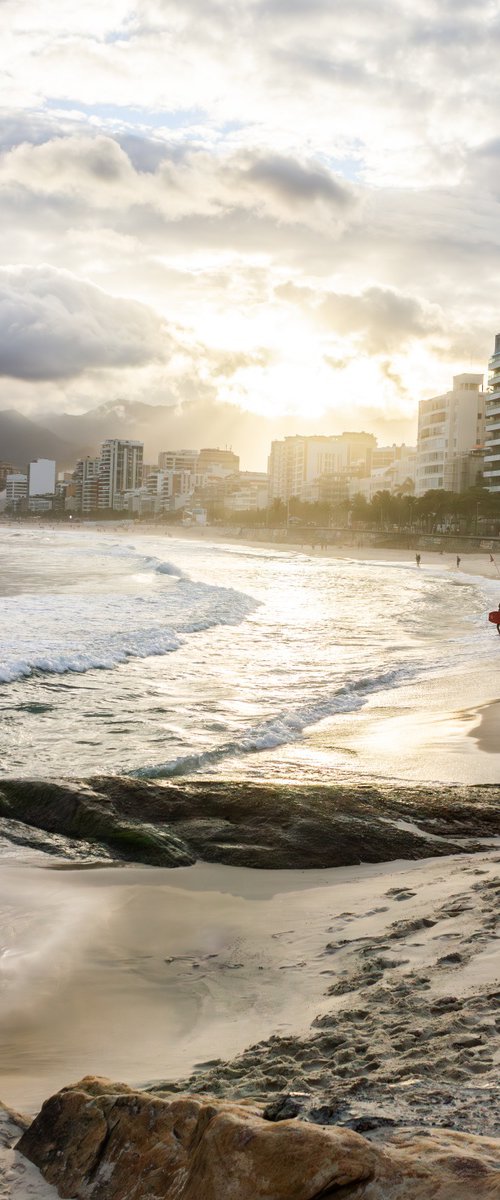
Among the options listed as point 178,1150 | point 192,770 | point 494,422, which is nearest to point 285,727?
point 192,770

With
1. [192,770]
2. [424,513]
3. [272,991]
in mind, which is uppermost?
[424,513]

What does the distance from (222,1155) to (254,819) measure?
4.35 m

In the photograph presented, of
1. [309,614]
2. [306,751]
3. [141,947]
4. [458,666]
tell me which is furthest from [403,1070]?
[309,614]

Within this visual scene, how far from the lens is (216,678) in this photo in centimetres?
1487

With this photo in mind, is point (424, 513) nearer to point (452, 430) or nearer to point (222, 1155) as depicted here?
point (452, 430)

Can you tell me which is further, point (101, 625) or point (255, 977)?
point (101, 625)

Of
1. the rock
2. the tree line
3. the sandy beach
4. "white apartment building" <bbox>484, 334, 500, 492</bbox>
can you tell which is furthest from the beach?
"white apartment building" <bbox>484, 334, 500, 492</bbox>

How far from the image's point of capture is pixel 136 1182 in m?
2.29

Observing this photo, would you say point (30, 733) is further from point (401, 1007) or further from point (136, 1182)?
point (136, 1182)

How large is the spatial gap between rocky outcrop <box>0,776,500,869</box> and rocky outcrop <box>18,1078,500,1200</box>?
11.3 feet

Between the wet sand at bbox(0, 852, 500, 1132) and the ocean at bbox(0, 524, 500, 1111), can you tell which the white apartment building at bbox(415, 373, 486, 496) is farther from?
the wet sand at bbox(0, 852, 500, 1132)

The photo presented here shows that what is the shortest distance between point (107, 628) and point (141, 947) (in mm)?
16369

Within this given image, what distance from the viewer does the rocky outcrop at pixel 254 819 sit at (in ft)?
20.0

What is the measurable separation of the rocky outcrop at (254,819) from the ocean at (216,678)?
4.85 feet
